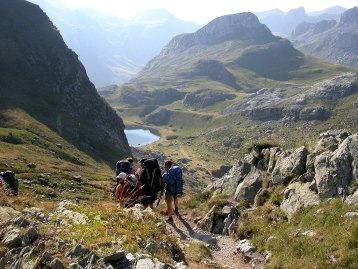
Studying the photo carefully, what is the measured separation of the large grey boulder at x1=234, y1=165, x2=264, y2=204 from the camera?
2577 cm

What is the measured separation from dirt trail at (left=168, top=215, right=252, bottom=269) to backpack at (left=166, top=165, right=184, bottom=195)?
2029 mm

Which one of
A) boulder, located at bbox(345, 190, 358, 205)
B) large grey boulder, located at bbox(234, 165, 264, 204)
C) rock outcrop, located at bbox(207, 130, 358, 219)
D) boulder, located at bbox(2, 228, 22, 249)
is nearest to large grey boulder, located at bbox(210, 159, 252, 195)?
rock outcrop, located at bbox(207, 130, 358, 219)

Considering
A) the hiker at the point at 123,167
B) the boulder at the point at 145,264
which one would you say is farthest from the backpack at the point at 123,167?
the boulder at the point at 145,264

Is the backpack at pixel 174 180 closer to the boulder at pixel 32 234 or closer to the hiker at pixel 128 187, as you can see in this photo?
the hiker at pixel 128 187

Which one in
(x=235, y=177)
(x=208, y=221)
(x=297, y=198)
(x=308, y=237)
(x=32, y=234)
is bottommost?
(x=208, y=221)

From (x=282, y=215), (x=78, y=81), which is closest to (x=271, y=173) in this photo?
(x=282, y=215)

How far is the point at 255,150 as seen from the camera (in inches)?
1195

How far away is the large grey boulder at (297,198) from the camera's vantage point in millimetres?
19892

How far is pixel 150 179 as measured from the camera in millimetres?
22109

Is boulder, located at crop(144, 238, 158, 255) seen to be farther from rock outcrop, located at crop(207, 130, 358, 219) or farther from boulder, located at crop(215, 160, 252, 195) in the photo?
boulder, located at crop(215, 160, 252, 195)

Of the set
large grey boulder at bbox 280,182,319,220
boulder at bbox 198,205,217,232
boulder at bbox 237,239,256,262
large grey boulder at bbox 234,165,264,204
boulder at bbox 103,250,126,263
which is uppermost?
boulder at bbox 103,250,126,263

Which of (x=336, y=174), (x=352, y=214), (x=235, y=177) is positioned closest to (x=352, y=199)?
(x=352, y=214)

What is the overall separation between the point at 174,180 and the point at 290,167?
7.07 metres

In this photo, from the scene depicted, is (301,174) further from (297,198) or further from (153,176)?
(153,176)
